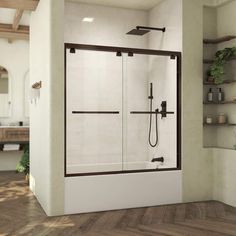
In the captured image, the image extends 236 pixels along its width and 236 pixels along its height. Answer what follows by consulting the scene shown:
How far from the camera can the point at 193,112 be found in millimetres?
4898

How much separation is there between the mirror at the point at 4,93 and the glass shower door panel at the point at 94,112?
3.57 metres

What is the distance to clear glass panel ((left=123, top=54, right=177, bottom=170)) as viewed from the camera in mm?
4598

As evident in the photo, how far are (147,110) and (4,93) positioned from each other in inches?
155

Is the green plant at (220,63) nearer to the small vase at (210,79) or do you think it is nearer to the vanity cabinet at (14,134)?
the small vase at (210,79)

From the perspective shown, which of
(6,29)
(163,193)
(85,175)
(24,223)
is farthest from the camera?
(6,29)

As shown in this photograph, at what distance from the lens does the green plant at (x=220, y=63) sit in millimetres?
4684

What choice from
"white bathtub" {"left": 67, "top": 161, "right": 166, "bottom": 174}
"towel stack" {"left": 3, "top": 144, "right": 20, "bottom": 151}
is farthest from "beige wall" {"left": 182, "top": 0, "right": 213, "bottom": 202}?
"towel stack" {"left": 3, "top": 144, "right": 20, "bottom": 151}

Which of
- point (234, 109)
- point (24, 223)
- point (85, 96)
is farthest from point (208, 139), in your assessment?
point (24, 223)

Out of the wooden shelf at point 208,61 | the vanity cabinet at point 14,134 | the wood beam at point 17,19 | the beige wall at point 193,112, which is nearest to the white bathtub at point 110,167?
the beige wall at point 193,112

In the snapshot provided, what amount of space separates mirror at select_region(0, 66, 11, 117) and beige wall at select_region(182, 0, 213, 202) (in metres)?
4.13

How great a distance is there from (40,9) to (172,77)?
199 centimetres

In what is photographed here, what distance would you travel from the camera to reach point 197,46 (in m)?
4.92

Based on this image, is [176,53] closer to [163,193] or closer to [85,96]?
[85,96]

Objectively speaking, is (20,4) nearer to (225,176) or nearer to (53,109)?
(53,109)
